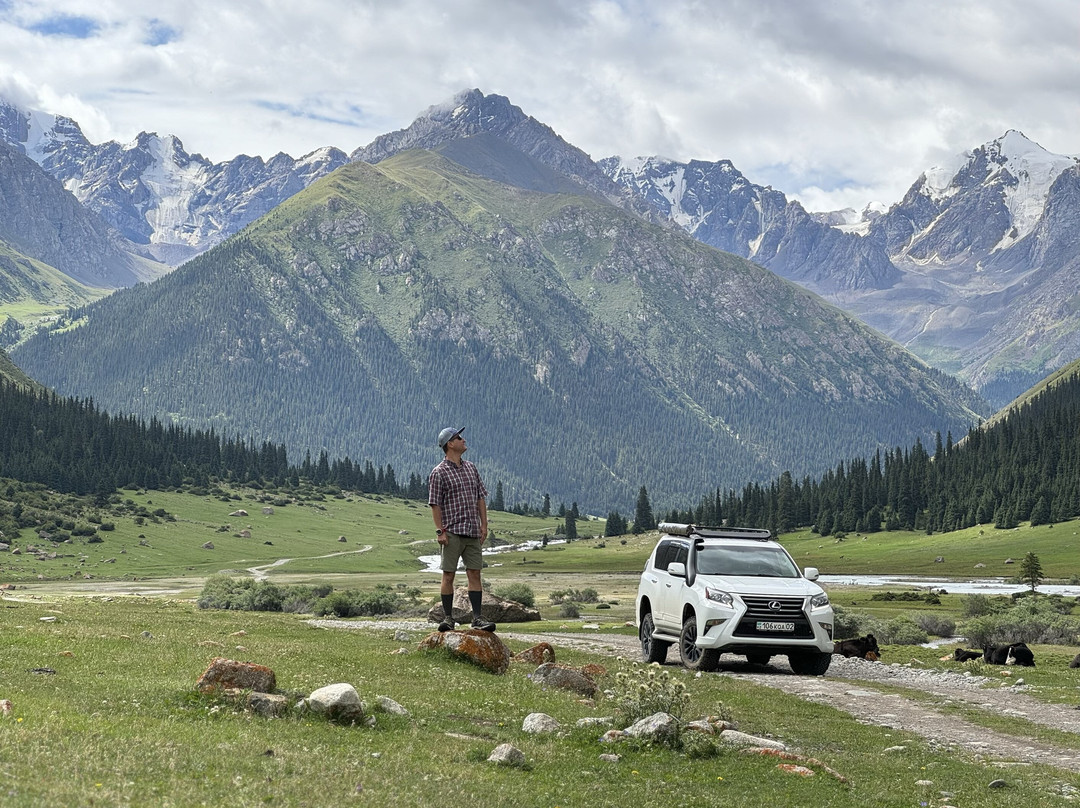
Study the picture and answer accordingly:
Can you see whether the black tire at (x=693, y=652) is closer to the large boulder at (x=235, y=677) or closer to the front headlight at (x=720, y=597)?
the front headlight at (x=720, y=597)

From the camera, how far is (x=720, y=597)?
30.1 metres

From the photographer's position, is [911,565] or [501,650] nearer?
[501,650]

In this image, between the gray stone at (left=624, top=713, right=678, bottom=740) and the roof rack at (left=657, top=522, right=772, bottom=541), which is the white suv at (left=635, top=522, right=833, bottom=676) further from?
the gray stone at (left=624, top=713, right=678, bottom=740)

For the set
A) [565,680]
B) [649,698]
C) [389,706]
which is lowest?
[565,680]

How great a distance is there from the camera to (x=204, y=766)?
13688 mm

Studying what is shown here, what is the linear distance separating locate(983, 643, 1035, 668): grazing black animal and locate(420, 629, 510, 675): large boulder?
22611 millimetres

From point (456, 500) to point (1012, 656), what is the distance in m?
24.4

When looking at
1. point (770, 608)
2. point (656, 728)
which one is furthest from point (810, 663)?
point (656, 728)

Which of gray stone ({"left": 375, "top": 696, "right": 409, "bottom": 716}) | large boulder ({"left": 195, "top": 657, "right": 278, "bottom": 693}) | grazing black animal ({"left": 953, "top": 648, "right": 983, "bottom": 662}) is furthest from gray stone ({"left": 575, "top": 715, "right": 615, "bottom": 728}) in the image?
grazing black animal ({"left": 953, "top": 648, "right": 983, "bottom": 662})

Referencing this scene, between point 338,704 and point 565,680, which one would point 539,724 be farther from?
point 565,680

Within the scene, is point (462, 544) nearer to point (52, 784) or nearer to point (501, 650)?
point (501, 650)

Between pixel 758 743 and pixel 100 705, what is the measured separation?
11.3 metres

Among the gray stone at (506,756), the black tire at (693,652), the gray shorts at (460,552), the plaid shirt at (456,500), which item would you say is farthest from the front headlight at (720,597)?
the gray stone at (506,756)

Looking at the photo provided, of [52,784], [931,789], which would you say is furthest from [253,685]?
[931,789]
